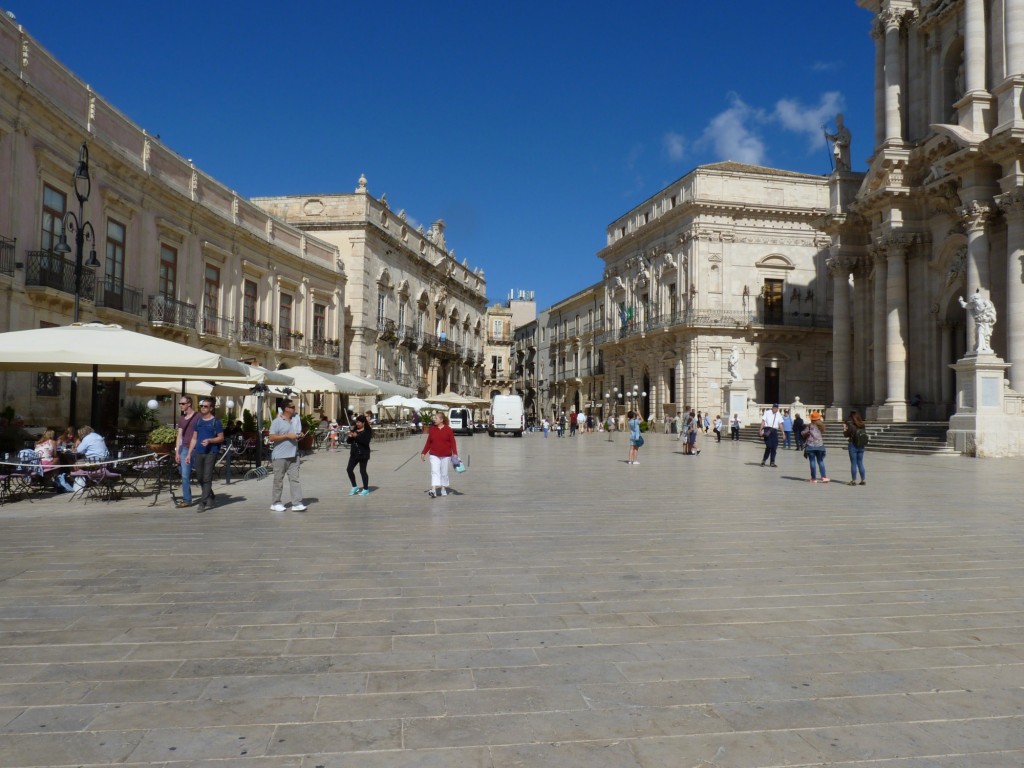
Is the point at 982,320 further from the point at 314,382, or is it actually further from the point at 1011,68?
the point at 314,382

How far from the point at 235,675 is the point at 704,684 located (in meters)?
2.14

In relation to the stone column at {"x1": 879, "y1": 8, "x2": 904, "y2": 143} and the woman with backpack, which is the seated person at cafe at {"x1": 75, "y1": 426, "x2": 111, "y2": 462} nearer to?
the woman with backpack

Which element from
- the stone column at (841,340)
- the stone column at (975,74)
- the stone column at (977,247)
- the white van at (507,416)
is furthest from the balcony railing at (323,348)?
the stone column at (975,74)

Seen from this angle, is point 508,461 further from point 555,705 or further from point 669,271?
point 669,271

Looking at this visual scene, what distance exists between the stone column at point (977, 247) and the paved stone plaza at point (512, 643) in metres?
17.6

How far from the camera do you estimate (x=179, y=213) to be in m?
26.4

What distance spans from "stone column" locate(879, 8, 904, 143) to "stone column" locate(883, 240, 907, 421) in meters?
4.69

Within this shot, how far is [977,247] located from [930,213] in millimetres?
4527

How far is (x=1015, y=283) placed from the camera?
72.4 feet

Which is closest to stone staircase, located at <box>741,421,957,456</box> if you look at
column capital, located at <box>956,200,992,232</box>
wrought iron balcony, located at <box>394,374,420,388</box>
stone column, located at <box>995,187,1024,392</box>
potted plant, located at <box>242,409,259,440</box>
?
stone column, located at <box>995,187,1024,392</box>

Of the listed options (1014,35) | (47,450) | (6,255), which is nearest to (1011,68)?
(1014,35)

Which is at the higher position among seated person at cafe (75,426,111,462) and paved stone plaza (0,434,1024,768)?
seated person at cafe (75,426,111,462)

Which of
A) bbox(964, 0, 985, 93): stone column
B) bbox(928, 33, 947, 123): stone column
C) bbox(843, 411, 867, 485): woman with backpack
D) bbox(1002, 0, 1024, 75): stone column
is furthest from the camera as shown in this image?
bbox(928, 33, 947, 123): stone column

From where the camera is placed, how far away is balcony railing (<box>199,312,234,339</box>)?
27519mm
